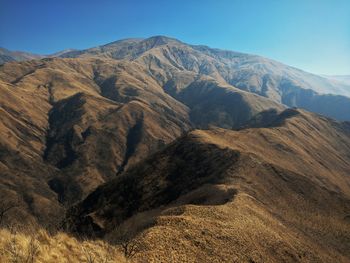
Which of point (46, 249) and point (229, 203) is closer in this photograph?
point (46, 249)

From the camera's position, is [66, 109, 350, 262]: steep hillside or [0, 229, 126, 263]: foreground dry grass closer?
[0, 229, 126, 263]: foreground dry grass

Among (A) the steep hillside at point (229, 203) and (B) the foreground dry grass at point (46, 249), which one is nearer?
(B) the foreground dry grass at point (46, 249)

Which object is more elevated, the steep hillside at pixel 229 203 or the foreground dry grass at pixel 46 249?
the foreground dry grass at pixel 46 249

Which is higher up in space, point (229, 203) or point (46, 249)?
point (46, 249)

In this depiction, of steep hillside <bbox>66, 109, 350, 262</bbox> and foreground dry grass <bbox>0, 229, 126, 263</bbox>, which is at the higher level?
foreground dry grass <bbox>0, 229, 126, 263</bbox>

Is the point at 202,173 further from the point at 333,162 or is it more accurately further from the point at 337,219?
the point at 333,162
